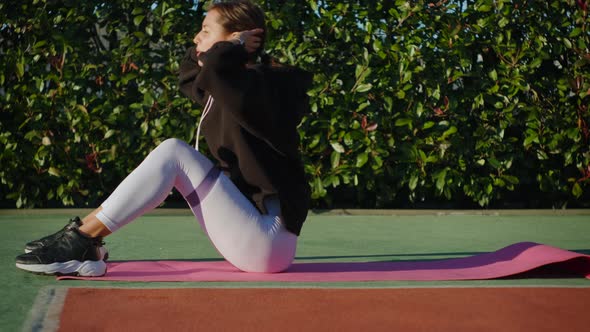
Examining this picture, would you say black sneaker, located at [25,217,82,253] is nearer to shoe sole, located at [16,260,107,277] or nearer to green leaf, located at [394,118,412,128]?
shoe sole, located at [16,260,107,277]

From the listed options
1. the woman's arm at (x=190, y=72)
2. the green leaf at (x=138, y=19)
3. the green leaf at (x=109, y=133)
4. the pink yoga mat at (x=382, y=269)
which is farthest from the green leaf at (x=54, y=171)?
the woman's arm at (x=190, y=72)

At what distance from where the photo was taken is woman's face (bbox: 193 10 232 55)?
4152 mm

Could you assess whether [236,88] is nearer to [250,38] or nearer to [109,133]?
[250,38]

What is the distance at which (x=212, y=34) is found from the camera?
4180 millimetres

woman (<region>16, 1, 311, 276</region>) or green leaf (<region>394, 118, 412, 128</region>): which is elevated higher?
woman (<region>16, 1, 311, 276</region>)

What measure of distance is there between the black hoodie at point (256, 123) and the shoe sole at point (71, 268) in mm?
754

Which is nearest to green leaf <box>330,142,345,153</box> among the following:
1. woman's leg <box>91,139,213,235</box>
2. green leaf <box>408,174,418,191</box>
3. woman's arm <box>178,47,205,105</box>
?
green leaf <box>408,174,418,191</box>

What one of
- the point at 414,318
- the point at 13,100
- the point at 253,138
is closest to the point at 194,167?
the point at 253,138

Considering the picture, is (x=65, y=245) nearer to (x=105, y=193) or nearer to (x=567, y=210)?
(x=105, y=193)

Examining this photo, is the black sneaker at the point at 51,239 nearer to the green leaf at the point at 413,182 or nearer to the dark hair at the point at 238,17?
the dark hair at the point at 238,17

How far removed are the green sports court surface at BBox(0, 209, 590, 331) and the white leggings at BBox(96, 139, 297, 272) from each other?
8.9 inches

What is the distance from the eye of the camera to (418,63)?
7.09m

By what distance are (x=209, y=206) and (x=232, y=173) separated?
0.87ft

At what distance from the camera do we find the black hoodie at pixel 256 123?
387 centimetres
